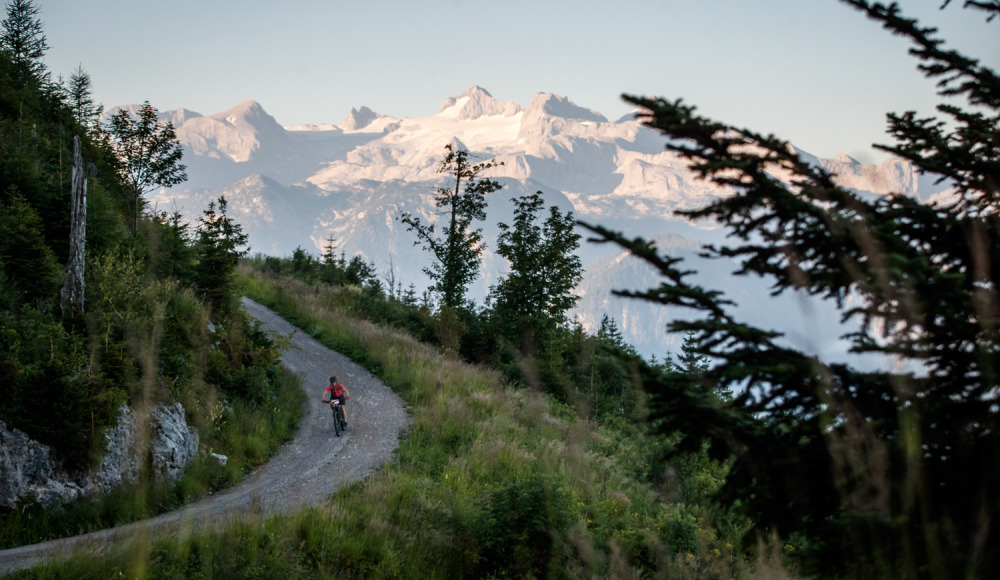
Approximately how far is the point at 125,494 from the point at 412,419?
768cm

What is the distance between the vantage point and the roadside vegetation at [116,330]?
944 cm

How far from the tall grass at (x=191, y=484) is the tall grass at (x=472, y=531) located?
2.79 m

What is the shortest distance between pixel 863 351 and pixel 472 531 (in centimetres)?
755

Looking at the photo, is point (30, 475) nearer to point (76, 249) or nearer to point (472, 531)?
point (76, 249)

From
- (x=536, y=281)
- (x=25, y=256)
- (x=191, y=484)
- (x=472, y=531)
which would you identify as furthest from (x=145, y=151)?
(x=472, y=531)

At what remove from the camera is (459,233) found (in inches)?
1201

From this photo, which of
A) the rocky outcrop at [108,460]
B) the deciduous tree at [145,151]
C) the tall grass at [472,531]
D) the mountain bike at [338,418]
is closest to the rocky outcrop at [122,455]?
the rocky outcrop at [108,460]

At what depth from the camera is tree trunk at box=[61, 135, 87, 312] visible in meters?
12.1

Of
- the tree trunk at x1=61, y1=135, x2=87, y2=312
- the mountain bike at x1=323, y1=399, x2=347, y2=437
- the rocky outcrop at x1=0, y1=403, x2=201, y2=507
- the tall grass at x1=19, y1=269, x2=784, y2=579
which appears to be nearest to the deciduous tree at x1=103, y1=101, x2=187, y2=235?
the tree trunk at x1=61, y1=135, x2=87, y2=312

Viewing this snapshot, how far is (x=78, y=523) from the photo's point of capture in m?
9.16

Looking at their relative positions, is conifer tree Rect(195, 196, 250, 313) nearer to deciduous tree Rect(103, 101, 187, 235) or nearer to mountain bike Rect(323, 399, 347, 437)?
deciduous tree Rect(103, 101, 187, 235)

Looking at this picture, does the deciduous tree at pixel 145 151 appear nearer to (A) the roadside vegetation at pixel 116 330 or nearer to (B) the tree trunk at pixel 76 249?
(A) the roadside vegetation at pixel 116 330

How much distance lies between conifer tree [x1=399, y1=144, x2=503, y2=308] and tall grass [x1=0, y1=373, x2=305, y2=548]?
14.1m

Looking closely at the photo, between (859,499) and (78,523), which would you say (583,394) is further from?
(859,499)
